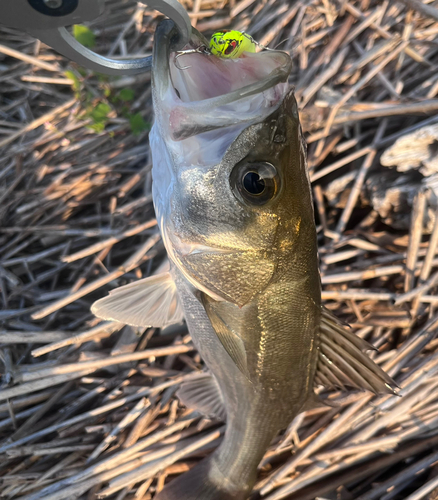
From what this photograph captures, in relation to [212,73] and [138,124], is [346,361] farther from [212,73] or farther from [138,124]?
[138,124]

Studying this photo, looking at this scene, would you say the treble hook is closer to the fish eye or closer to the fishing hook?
the fishing hook

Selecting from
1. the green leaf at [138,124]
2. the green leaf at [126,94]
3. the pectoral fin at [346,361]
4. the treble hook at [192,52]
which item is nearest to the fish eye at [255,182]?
the treble hook at [192,52]

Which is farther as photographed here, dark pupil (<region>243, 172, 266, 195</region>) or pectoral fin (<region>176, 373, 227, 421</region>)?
pectoral fin (<region>176, 373, 227, 421</region>)

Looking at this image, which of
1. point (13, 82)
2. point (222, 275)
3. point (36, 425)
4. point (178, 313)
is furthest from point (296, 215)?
point (13, 82)

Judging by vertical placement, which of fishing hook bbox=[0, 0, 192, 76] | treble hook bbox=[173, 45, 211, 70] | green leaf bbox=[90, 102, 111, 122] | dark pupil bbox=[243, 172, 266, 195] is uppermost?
green leaf bbox=[90, 102, 111, 122]

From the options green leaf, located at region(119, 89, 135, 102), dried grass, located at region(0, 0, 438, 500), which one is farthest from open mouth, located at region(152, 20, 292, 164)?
green leaf, located at region(119, 89, 135, 102)

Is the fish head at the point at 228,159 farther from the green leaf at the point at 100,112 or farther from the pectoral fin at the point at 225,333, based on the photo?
the green leaf at the point at 100,112

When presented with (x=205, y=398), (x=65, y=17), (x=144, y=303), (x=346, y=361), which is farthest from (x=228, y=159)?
(x=205, y=398)

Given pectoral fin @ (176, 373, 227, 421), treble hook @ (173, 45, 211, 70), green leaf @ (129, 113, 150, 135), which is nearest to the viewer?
treble hook @ (173, 45, 211, 70)
